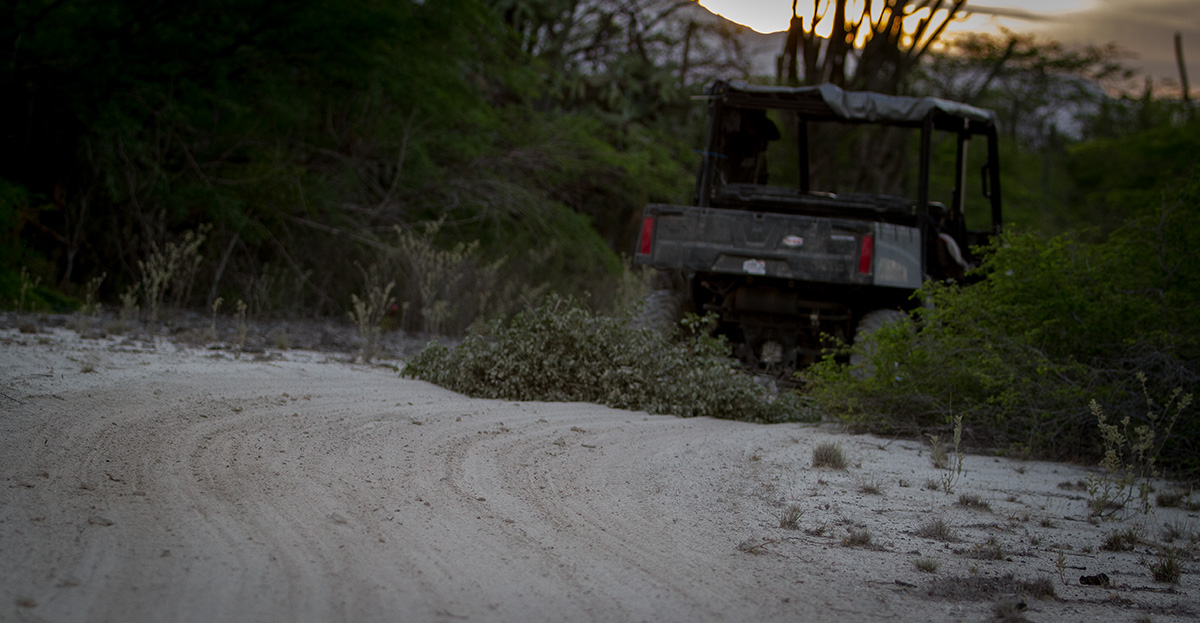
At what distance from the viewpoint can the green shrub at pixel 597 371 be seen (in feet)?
22.9

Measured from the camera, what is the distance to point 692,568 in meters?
3.19

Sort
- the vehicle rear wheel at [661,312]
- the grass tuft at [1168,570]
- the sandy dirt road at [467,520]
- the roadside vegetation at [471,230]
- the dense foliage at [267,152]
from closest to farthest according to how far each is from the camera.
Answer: the sandy dirt road at [467,520], the grass tuft at [1168,570], the roadside vegetation at [471,230], the vehicle rear wheel at [661,312], the dense foliage at [267,152]

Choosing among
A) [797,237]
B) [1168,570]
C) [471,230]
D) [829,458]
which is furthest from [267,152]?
[1168,570]

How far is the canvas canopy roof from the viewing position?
8.85 meters

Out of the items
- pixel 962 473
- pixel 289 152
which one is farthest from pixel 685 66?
pixel 962 473

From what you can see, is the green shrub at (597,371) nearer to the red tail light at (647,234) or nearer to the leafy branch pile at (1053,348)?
the leafy branch pile at (1053,348)

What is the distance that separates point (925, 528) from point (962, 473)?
58.3 inches

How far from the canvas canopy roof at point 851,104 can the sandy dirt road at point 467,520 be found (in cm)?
395

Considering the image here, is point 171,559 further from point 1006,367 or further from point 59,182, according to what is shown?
point 59,182

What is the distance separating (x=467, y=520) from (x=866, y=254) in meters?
5.24

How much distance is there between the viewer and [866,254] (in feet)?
26.0

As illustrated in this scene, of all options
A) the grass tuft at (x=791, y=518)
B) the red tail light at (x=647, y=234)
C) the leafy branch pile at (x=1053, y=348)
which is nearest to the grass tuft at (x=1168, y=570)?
the grass tuft at (x=791, y=518)

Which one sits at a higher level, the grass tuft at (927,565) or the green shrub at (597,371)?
the green shrub at (597,371)

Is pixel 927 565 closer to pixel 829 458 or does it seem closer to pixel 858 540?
pixel 858 540
